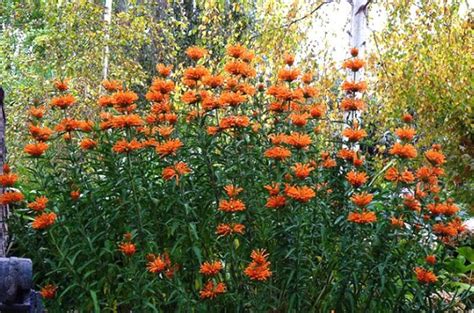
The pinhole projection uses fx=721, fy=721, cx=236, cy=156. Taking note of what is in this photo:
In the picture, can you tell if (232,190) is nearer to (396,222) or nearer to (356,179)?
(356,179)

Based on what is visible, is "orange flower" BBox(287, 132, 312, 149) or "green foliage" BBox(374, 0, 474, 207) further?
"green foliage" BBox(374, 0, 474, 207)

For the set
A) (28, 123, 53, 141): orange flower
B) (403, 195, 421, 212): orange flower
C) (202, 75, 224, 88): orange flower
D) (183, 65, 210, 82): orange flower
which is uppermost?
(183, 65, 210, 82): orange flower

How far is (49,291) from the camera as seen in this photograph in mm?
2639

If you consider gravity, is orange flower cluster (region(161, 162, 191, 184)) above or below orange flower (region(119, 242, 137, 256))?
above

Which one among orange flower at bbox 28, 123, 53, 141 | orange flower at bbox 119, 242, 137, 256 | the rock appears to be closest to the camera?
the rock

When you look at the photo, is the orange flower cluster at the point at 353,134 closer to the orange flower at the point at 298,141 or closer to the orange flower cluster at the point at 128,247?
the orange flower at the point at 298,141

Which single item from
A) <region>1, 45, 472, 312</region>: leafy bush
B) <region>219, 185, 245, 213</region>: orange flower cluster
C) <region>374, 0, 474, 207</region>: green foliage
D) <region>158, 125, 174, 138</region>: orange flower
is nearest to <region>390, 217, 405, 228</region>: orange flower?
<region>1, 45, 472, 312</region>: leafy bush

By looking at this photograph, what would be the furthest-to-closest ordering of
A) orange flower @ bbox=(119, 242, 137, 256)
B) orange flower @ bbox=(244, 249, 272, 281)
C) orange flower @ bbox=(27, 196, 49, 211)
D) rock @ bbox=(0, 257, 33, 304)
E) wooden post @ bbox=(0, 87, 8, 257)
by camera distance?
wooden post @ bbox=(0, 87, 8, 257) < orange flower @ bbox=(27, 196, 49, 211) < orange flower @ bbox=(119, 242, 137, 256) < orange flower @ bbox=(244, 249, 272, 281) < rock @ bbox=(0, 257, 33, 304)

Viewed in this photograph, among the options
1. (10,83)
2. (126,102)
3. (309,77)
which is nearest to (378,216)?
(309,77)

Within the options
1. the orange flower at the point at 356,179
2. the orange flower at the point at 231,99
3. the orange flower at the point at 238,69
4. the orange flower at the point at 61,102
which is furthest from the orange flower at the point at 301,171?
the orange flower at the point at 61,102

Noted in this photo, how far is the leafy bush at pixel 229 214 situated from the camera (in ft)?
8.21

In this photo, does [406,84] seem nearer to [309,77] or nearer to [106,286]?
[309,77]

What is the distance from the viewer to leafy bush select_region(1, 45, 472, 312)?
250 cm

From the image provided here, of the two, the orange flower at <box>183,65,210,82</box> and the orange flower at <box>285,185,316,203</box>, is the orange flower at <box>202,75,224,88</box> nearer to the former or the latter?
the orange flower at <box>183,65,210,82</box>
